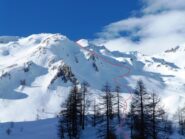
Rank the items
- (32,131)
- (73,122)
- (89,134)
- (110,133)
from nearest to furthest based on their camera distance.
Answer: (110,133)
(73,122)
(89,134)
(32,131)

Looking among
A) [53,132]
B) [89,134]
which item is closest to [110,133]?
[89,134]

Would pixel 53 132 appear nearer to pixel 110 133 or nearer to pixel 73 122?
pixel 73 122

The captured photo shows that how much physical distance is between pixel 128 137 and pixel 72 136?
9825 mm

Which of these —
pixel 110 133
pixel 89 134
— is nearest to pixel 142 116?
pixel 110 133

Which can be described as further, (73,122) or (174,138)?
(174,138)

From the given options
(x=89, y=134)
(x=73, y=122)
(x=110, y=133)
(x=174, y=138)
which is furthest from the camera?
(x=174, y=138)

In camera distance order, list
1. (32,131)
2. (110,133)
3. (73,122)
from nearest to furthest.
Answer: (110,133) < (73,122) < (32,131)

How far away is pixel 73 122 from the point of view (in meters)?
79.1

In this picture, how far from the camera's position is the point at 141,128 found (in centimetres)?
5622

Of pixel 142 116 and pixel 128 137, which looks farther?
pixel 128 137

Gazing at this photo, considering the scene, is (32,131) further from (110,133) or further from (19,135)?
(110,133)

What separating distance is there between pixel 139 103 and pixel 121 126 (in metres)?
31.1

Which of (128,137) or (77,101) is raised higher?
(77,101)

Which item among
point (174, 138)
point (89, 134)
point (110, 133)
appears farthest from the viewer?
point (174, 138)
